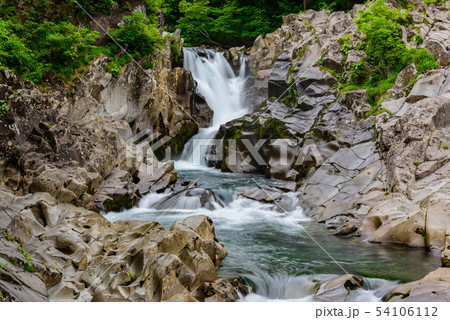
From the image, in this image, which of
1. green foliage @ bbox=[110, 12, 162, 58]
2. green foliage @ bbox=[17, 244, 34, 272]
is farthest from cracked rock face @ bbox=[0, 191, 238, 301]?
green foliage @ bbox=[110, 12, 162, 58]

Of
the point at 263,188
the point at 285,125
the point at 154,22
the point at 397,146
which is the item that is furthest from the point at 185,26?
the point at 397,146

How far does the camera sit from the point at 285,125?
16.6 m

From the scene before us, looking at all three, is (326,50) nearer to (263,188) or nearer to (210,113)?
(210,113)

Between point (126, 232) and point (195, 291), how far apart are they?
271 cm

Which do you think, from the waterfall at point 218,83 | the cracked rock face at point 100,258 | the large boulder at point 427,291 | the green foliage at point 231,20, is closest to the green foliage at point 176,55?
the waterfall at point 218,83

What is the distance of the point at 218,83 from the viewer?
2188 cm

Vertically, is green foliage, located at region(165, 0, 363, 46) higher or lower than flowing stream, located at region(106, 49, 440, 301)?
higher

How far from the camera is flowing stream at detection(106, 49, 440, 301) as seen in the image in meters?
6.97

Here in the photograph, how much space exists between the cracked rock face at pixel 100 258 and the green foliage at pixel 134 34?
32.2 ft

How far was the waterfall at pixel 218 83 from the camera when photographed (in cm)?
2108

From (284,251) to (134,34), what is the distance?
12.3m

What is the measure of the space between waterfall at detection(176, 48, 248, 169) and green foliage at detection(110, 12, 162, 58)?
4.45 meters

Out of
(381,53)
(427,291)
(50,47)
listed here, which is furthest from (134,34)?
(427,291)

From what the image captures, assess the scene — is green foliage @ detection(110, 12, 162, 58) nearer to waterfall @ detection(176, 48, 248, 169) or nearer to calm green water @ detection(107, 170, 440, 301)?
waterfall @ detection(176, 48, 248, 169)
